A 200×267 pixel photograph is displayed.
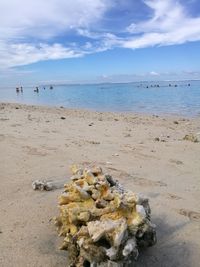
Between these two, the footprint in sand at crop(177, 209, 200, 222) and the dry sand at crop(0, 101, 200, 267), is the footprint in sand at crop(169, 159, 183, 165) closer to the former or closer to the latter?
the dry sand at crop(0, 101, 200, 267)

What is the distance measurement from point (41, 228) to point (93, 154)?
13.2ft

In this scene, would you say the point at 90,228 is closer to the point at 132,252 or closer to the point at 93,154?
the point at 132,252

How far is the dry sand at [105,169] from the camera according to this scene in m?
3.78

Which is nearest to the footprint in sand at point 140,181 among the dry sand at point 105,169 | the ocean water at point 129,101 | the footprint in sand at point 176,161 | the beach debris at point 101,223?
the dry sand at point 105,169

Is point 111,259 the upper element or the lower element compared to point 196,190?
upper

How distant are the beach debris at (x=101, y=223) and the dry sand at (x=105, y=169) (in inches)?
14.3

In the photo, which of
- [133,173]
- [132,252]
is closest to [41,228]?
Answer: [132,252]

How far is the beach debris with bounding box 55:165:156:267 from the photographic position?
3.10m

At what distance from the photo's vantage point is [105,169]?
6875mm

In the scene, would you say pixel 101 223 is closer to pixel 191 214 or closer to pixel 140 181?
pixel 191 214

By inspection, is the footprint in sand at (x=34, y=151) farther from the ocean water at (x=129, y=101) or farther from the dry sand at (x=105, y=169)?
the ocean water at (x=129, y=101)

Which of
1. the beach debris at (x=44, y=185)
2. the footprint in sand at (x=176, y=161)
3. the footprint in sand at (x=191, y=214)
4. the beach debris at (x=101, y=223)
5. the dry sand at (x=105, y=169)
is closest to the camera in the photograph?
the beach debris at (x=101, y=223)

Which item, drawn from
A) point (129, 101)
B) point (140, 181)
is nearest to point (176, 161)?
point (140, 181)

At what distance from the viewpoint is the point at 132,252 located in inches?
123
